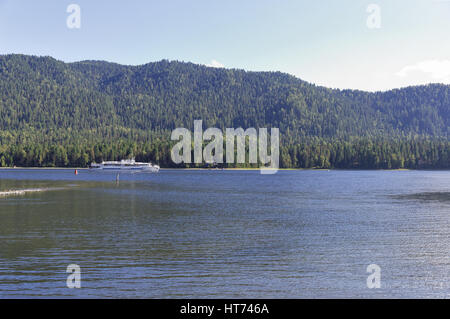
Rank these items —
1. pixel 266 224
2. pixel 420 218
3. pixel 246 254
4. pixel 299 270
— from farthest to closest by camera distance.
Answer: pixel 420 218 < pixel 266 224 < pixel 246 254 < pixel 299 270

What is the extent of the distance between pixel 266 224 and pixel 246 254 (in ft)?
56.1

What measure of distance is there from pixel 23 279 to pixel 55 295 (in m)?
4.00

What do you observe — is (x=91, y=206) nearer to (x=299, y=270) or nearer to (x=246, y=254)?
(x=246, y=254)

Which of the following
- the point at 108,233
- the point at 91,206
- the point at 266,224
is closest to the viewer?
the point at 108,233

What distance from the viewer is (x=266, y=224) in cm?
5278
